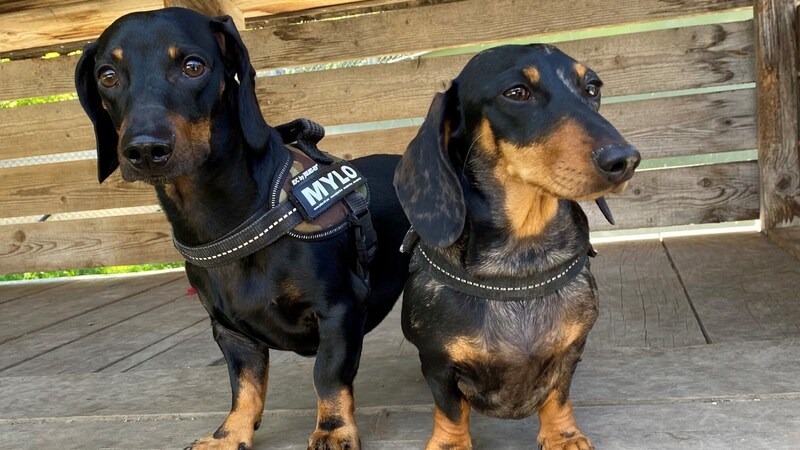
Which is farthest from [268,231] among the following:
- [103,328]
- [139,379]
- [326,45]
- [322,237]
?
[326,45]

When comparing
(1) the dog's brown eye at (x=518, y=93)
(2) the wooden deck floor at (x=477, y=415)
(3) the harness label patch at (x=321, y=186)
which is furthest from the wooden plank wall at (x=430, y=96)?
(1) the dog's brown eye at (x=518, y=93)

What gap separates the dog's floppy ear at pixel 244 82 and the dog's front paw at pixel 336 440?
0.76 meters

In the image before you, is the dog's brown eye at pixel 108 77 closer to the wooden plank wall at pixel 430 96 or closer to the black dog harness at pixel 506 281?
the black dog harness at pixel 506 281

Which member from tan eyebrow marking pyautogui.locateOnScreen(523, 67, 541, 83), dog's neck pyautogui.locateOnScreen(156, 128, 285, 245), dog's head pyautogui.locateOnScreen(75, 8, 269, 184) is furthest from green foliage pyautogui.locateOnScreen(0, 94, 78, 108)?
tan eyebrow marking pyautogui.locateOnScreen(523, 67, 541, 83)

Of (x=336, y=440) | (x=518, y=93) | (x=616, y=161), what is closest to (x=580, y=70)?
(x=518, y=93)

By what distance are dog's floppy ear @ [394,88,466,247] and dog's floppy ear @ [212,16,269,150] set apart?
44 centimetres

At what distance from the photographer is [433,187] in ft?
6.04

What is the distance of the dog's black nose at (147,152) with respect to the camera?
1.78 m

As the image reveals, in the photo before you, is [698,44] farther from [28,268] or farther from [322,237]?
[28,268]

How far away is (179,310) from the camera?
418 centimetres

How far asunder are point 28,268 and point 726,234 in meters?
4.81

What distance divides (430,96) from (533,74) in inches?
128

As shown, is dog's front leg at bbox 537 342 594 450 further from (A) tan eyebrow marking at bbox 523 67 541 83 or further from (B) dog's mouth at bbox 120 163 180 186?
(B) dog's mouth at bbox 120 163 180 186

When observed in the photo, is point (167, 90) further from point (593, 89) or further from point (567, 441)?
point (567, 441)
